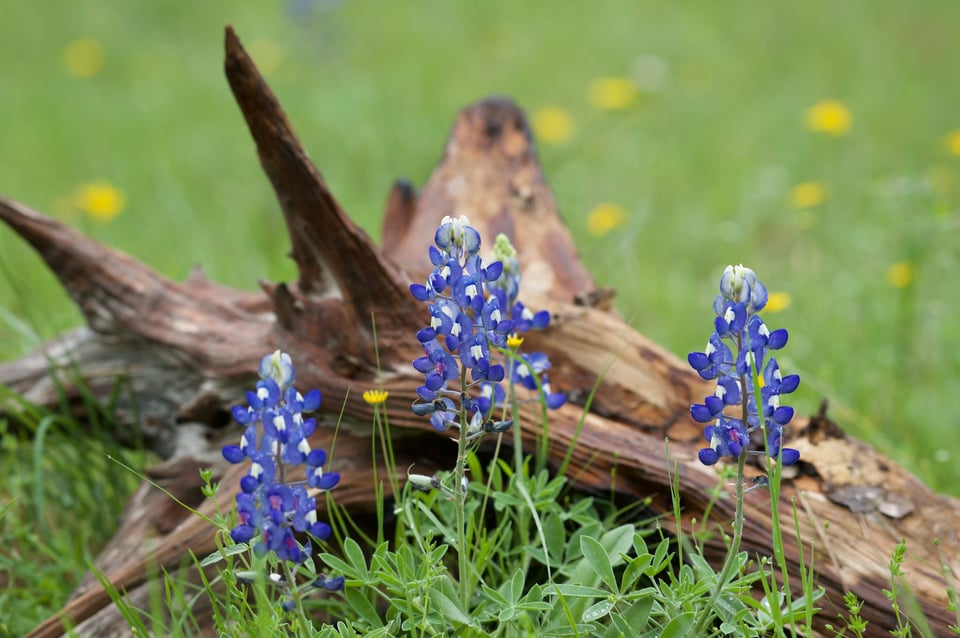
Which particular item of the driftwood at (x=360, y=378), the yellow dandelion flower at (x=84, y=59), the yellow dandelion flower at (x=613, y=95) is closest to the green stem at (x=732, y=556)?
the driftwood at (x=360, y=378)

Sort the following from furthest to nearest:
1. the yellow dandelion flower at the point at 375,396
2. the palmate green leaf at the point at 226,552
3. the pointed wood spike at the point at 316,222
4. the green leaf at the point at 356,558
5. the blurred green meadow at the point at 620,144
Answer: the blurred green meadow at the point at 620,144 < the pointed wood spike at the point at 316,222 < the yellow dandelion flower at the point at 375,396 < the green leaf at the point at 356,558 < the palmate green leaf at the point at 226,552

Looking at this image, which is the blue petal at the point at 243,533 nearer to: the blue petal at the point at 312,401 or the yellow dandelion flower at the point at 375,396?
the blue petal at the point at 312,401

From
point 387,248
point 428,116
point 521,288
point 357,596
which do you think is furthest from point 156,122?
point 357,596

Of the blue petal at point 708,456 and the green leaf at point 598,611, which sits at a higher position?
the blue petal at point 708,456

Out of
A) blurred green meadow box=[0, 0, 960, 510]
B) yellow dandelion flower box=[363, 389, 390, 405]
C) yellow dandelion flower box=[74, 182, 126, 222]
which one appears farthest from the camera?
yellow dandelion flower box=[74, 182, 126, 222]

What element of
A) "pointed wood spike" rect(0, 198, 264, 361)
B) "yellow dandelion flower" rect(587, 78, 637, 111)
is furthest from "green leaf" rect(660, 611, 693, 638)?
"yellow dandelion flower" rect(587, 78, 637, 111)

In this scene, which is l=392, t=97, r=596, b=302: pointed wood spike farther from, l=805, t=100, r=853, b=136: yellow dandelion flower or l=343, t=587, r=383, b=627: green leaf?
l=805, t=100, r=853, b=136: yellow dandelion flower

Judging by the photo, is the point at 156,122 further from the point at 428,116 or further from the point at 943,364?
the point at 943,364
